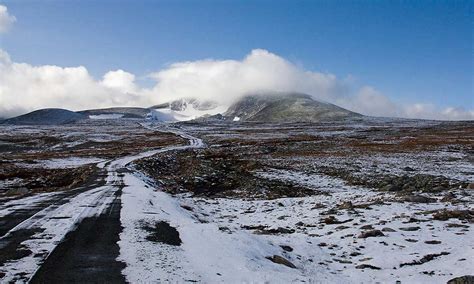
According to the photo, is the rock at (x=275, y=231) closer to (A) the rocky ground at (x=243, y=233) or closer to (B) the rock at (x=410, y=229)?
(A) the rocky ground at (x=243, y=233)

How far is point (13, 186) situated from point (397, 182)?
30.2 meters

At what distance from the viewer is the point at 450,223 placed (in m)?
15.3

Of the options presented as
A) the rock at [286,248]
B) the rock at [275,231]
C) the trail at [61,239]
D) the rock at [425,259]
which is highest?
the trail at [61,239]

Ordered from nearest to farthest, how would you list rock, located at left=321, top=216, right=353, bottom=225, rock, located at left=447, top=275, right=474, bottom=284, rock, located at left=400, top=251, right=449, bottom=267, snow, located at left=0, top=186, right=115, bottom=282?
1. snow, located at left=0, top=186, right=115, bottom=282
2. rock, located at left=447, top=275, right=474, bottom=284
3. rock, located at left=400, top=251, right=449, bottom=267
4. rock, located at left=321, top=216, right=353, bottom=225

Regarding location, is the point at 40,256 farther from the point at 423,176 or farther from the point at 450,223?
the point at 423,176

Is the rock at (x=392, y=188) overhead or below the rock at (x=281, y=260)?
below

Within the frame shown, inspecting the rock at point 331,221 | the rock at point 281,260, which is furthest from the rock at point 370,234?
the rock at point 281,260

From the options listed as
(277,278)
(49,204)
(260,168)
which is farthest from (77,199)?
(260,168)

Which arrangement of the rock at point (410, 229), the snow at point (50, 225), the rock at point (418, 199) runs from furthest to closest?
the rock at point (418, 199)
the rock at point (410, 229)
the snow at point (50, 225)

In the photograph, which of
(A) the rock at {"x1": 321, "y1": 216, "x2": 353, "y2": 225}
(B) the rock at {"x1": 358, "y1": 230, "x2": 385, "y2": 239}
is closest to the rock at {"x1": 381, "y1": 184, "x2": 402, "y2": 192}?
(A) the rock at {"x1": 321, "y1": 216, "x2": 353, "y2": 225}

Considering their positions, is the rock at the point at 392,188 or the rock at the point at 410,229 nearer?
the rock at the point at 410,229

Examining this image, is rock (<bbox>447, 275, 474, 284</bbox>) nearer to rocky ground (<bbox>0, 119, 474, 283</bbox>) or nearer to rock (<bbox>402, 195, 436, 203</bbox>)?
rocky ground (<bbox>0, 119, 474, 283</bbox>)

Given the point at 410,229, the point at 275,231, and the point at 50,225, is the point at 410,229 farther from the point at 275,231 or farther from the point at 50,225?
the point at 50,225

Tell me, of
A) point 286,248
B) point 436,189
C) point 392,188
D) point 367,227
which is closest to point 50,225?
point 286,248
